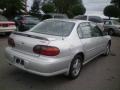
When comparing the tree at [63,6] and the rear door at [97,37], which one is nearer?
the rear door at [97,37]

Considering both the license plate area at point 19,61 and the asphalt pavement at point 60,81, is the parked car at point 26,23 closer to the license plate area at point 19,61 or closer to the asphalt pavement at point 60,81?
the asphalt pavement at point 60,81

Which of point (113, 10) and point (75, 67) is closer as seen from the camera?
point (75, 67)

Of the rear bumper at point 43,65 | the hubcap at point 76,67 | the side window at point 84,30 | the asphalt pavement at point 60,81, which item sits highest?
the side window at point 84,30

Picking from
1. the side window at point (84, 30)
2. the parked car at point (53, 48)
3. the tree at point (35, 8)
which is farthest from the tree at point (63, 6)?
the parked car at point (53, 48)

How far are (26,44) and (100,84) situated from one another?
2.08 meters

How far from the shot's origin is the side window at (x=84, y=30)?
4.90m

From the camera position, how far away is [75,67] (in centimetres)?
465

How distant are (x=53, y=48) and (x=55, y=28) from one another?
1.18m

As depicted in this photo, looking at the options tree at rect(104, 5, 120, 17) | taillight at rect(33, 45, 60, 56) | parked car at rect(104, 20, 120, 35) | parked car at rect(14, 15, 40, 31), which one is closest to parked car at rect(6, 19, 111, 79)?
taillight at rect(33, 45, 60, 56)

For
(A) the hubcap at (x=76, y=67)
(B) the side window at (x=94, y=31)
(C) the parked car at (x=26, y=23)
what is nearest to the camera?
(A) the hubcap at (x=76, y=67)

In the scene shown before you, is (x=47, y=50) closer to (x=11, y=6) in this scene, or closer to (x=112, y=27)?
(x=112, y=27)

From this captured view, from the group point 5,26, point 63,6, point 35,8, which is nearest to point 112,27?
point 5,26

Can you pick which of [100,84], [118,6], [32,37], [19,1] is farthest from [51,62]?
[118,6]

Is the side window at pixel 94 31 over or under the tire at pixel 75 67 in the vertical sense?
over
